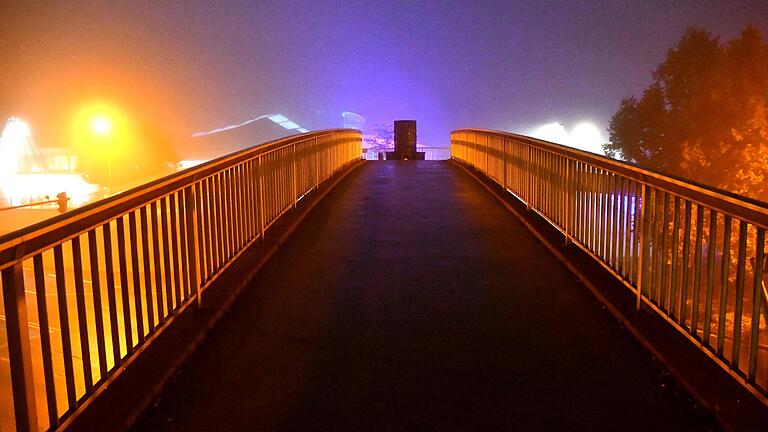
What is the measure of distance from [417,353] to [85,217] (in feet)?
8.21

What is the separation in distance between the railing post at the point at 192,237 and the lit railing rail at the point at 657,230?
3.70 metres

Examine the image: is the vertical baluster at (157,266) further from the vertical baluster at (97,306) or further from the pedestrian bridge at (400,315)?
the vertical baluster at (97,306)

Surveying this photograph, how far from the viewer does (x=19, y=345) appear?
3.00 metres

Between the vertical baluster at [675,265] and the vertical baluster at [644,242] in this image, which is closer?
the vertical baluster at [675,265]

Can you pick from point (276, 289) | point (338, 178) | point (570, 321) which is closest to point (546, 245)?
point (570, 321)

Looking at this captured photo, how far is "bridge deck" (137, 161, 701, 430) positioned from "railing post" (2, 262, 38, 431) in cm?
95

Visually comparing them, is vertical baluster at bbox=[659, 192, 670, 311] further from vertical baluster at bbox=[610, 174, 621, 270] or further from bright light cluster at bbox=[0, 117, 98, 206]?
bright light cluster at bbox=[0, 117, 98, 206]

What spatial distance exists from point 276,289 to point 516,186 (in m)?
6.64

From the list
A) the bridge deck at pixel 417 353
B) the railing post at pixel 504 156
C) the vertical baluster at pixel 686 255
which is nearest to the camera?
the bridge deck at pixel 417 353

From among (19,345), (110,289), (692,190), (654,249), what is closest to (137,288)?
(110,289)

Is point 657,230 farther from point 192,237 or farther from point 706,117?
point 706,117

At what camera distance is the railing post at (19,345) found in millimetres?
2967

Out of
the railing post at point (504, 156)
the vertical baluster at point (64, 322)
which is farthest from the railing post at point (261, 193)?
the railing post at point (504, 156)

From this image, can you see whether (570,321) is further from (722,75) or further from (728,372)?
(722,75)
